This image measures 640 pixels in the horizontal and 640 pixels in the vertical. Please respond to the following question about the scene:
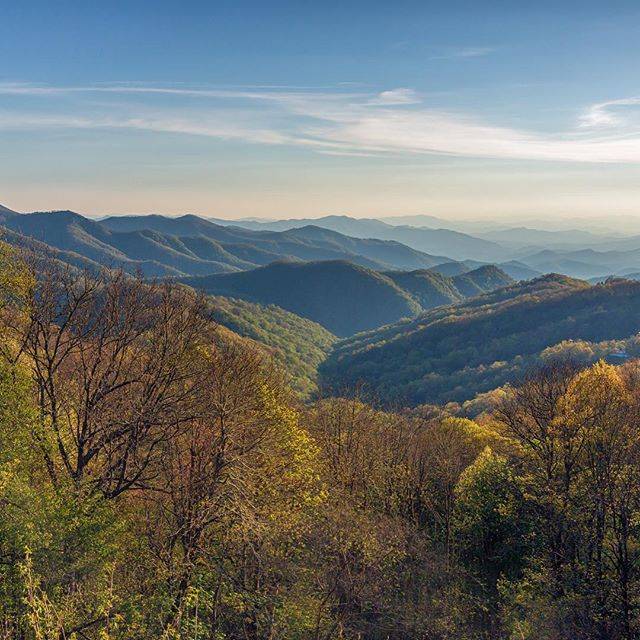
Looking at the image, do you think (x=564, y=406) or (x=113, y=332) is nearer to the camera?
(x=113, y=332)

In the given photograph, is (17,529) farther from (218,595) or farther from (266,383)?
(266,383)

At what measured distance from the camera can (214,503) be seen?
17906 mm

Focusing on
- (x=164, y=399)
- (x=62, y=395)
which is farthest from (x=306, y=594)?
(x=62, y=395)

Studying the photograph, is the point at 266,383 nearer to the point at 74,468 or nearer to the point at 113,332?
the point at 113,332

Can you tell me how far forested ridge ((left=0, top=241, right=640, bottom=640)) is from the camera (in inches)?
671

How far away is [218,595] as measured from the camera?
60.3 feet

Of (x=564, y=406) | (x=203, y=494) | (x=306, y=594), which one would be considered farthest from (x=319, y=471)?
(x=564, y=406)

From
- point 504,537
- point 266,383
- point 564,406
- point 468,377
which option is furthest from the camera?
point 468,377

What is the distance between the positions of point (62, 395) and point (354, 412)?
25803 mm

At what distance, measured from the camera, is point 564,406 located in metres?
30.5

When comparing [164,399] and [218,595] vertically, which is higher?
[164,399]

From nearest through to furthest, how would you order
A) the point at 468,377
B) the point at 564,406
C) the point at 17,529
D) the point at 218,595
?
the point at 17,529 → the point at 218,595 → the point at 564,406 → the point at 468,377

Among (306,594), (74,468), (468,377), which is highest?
(74,468)

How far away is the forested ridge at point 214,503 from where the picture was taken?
1705 cm
